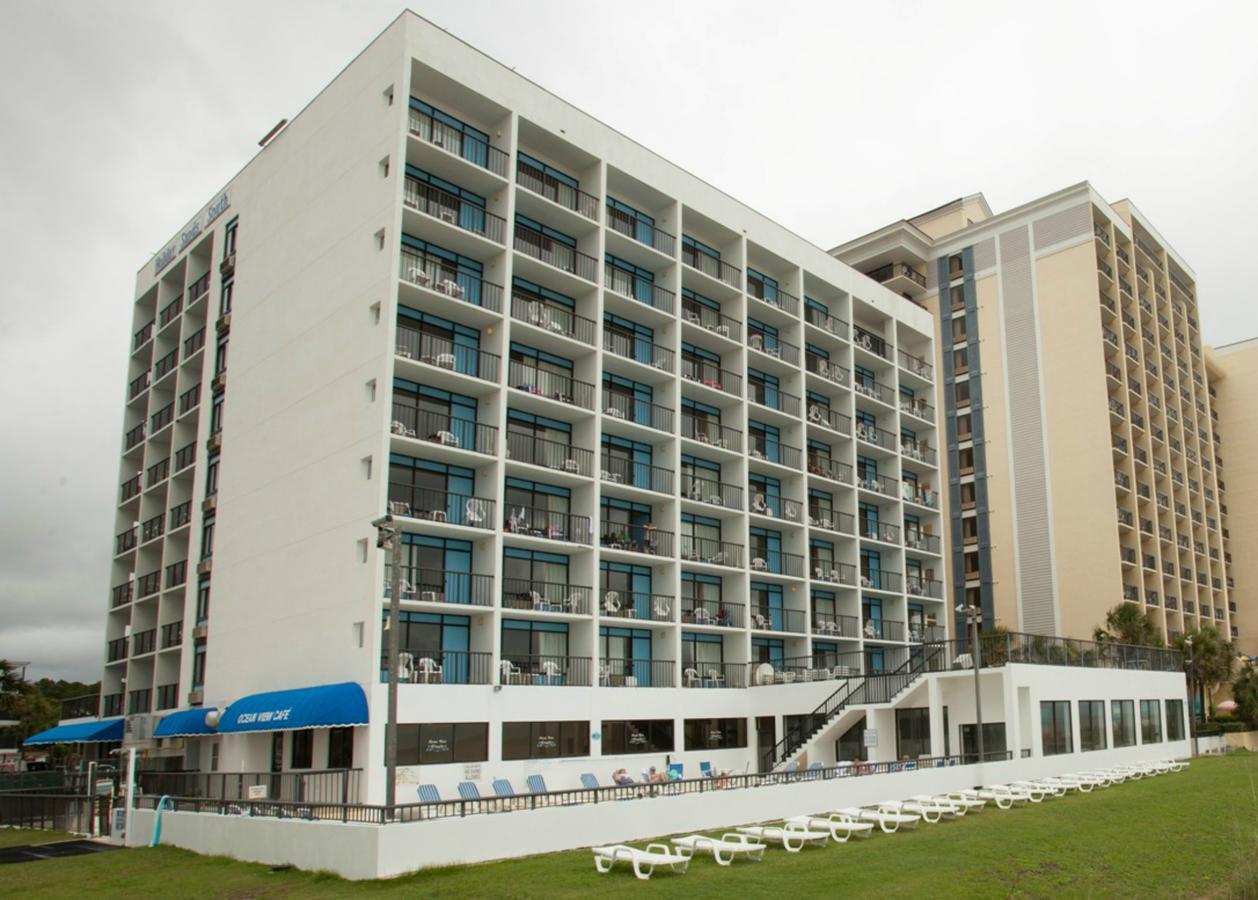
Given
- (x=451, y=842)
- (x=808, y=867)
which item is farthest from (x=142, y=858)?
(x=808, y=867)

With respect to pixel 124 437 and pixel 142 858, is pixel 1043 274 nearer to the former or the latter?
pixel 124 437

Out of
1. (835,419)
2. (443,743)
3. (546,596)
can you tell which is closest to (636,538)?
(546,596)

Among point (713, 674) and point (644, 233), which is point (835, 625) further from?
point (644, 233)

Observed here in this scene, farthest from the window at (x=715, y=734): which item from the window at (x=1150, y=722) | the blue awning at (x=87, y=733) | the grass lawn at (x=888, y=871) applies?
the blue awning at (x=87, y=733)

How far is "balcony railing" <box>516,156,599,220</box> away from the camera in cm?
4028

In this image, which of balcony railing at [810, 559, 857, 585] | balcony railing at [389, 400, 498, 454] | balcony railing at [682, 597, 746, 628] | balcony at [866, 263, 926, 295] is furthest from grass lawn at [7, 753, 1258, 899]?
balcony at [866, 263, 926, 295]

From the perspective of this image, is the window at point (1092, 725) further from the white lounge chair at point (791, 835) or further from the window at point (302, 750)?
the window at point (302, 750)

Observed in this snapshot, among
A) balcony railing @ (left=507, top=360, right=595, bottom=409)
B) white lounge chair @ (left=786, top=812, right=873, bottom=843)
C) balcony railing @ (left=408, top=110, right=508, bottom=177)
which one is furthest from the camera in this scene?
balcony railing @ (left=507, top=360, right=595, bottom=409)

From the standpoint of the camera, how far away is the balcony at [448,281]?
116 feet

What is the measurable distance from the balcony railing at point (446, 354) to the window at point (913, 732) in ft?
64.1

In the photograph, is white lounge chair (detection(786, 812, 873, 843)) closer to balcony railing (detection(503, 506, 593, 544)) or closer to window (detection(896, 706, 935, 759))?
window (detection(896, 706, 935, 759))

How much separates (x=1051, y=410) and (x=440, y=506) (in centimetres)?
5012

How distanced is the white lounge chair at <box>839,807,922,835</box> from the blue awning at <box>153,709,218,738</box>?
810 inches

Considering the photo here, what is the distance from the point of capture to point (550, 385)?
1578 inches
